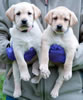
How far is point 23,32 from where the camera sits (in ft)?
7.52

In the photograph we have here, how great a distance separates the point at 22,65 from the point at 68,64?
389 mm

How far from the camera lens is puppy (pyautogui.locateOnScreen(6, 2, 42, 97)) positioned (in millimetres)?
2227

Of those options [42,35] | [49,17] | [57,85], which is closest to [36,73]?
[57,85]

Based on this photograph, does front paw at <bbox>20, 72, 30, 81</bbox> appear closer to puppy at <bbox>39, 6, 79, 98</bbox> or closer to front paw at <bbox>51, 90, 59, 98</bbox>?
puppy at <bbox>39, 6, 79, 98</bbox>

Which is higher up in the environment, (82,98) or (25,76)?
(25,76)

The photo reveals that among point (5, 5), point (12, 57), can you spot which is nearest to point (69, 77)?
point (12, 57)

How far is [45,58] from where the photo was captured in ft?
7.30

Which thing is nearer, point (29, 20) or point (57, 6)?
point (29, 20)

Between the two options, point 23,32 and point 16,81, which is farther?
point 16,81

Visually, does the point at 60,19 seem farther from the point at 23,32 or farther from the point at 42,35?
the point at 23,32

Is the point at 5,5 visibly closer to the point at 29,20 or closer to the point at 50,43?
the point at 29,20

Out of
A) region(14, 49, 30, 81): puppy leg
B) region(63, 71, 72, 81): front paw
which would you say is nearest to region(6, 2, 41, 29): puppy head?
region(14, 49, 30, 81): puppy leg

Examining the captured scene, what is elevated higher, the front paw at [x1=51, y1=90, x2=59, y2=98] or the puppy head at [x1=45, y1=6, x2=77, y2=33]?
the puppy head at [x1=45, y1=6, x2=77, y2=33]

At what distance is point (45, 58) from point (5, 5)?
0.67 metres
